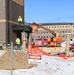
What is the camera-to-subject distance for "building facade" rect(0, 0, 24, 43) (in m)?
45.6

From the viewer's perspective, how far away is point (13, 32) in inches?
1946

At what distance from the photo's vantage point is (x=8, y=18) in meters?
47.1

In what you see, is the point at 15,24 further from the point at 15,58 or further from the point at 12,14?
the point at 15,58

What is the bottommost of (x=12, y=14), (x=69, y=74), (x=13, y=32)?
(x=69, y=74)

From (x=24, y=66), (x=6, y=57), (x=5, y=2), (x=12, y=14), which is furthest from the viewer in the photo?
(x=12, y=14)

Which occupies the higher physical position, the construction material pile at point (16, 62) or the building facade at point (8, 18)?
the building facade at point (8, 18)

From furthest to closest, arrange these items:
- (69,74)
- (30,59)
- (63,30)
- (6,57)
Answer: (63,30)
(30,59)
(6,57)
(69,74)

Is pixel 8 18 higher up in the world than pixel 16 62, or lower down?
higher up

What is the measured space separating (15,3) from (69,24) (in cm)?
8302

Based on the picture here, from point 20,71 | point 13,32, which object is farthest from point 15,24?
point 20,71

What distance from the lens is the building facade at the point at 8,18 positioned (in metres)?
45.6

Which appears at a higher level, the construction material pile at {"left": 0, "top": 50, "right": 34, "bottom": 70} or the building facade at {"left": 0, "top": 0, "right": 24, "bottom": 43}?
the building facade at {"left": 0, "top": 0, "right": 24, "bottom": 43}

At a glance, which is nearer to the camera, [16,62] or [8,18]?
[16,62]

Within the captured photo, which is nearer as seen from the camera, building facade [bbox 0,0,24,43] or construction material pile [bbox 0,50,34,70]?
construction material pile [bbox 0,50,34,70]
